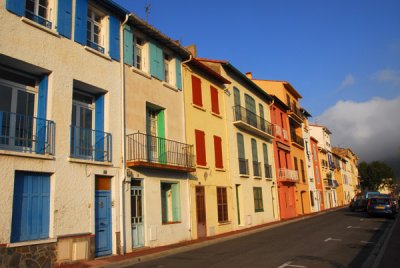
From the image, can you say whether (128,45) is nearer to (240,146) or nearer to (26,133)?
(26,133)

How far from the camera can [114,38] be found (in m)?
13.8

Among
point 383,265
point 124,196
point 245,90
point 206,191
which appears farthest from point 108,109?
point 245,90

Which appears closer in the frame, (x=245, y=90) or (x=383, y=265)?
(x=383, y=265)

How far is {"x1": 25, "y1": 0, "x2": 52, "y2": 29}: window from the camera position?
10.8m

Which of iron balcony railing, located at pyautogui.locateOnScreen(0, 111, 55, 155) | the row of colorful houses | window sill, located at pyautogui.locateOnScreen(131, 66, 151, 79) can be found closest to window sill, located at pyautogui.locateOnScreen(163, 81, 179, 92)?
the row of colorful houses

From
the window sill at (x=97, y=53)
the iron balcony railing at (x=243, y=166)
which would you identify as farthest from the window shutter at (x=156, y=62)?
the iron balcony railing at (x=243, y=166)

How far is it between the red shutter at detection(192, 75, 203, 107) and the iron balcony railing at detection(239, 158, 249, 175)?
5.71m

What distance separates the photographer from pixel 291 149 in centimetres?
3541

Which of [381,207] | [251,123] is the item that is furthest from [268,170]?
[381,207]

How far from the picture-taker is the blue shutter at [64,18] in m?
11.5

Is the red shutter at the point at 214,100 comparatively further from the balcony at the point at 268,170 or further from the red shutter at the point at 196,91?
the balcony at the point at 268,170

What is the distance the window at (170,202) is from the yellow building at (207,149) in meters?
0.99

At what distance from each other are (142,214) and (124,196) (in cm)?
140

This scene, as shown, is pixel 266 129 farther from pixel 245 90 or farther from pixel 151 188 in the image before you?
pixel 151 188
